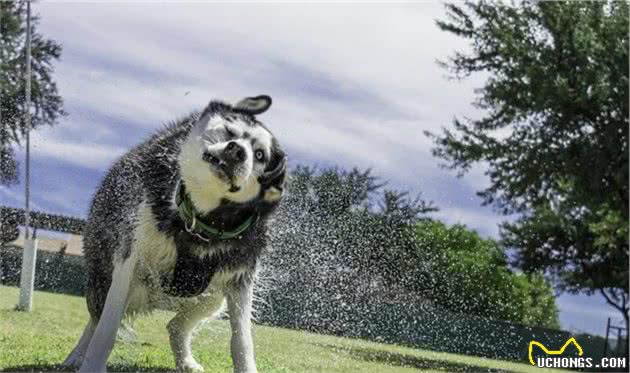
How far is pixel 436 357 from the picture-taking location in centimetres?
1470

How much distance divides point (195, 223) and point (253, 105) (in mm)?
848

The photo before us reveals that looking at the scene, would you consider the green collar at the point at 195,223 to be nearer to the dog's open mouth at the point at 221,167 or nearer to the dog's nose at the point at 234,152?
the dog's open mouth at the point at 221,167

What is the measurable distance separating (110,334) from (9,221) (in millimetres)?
6077

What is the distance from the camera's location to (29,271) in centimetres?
1147

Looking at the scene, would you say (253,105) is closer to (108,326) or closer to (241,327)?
(241,327)

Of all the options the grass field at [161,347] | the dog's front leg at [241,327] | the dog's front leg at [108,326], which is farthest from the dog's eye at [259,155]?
the grass field at [161,347]

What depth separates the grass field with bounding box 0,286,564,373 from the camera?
25.5 feet

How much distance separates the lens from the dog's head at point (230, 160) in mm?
5742

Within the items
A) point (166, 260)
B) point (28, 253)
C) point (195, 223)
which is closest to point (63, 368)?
point (166, 260)

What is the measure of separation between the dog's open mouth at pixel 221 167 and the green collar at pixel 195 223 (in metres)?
0.33

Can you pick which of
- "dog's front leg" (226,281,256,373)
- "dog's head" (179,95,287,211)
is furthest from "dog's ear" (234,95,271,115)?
"dog's front leg" (226,281,256,373)

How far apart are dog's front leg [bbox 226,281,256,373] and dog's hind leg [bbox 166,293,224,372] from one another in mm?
752

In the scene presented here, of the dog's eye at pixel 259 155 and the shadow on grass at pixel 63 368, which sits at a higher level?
the dog's eye at pixel 259 155

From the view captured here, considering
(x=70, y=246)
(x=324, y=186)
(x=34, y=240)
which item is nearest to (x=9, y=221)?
(x=34, y=240)
